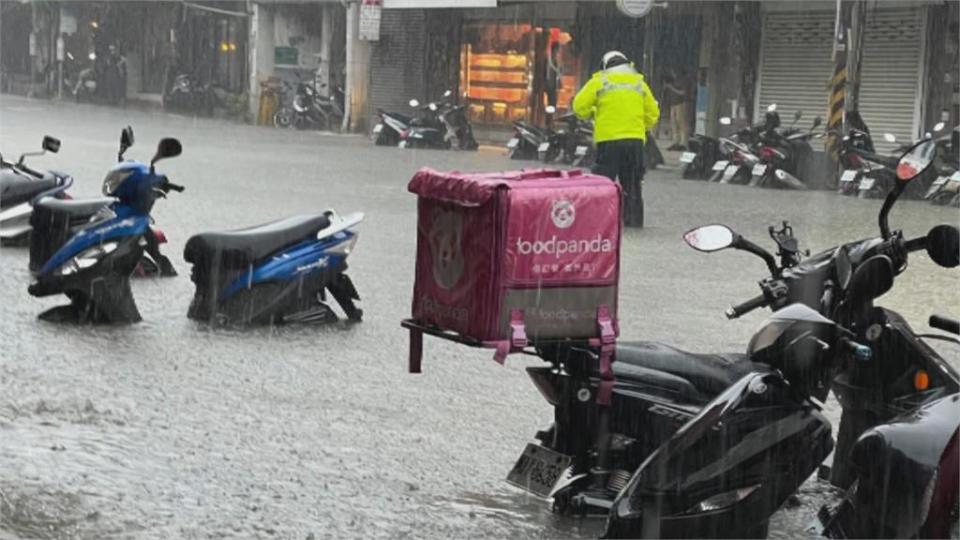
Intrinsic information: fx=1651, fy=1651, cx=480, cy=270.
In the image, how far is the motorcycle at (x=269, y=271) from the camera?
9359mm

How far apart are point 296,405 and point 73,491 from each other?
1.78 metres

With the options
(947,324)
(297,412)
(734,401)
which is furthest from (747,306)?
(297,412)

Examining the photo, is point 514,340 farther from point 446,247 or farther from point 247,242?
point 247,242

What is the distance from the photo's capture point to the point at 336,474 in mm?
6020

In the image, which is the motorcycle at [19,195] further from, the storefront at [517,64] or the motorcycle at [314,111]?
the motorcycle at [314,111]

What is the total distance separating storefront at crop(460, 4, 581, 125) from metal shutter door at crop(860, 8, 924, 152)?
7.08 meters

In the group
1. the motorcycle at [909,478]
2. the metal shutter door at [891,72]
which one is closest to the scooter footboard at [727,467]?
the motorcycle at [909,478]

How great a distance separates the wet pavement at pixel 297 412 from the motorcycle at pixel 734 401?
26cm

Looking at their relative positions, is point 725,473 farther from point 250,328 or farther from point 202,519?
point 250,328

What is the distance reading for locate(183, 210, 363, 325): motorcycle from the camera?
9.36 m

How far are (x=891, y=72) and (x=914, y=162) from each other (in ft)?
68.7

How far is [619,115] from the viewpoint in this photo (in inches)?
603

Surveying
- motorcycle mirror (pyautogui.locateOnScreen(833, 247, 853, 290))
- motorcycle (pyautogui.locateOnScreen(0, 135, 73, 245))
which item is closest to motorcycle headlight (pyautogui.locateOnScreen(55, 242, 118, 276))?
motorcycle (pyautogui.locateOnScreen(0, 135, 73, 245))

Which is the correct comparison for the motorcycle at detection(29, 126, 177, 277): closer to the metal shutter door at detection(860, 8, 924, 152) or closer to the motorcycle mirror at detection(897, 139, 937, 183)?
the motorcycle mirror at detection(897, 139, 937, 183)
